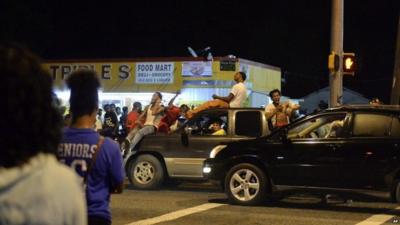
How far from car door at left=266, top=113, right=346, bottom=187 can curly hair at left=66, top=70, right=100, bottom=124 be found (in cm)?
685

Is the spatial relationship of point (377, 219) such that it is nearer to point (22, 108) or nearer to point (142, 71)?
point (22, 108)

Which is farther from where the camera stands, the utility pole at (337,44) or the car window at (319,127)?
the utility pole at (337,44)

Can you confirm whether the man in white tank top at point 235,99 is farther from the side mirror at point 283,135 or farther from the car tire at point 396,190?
the car tire at point 396,190

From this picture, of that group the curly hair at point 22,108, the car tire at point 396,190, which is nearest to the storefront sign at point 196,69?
the car tire at point 396,190

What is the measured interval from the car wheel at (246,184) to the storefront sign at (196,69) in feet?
39.4

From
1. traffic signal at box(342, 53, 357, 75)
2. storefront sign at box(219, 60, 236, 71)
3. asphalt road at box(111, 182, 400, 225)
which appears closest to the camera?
asphalt road at box(111, 182, 400, 225)

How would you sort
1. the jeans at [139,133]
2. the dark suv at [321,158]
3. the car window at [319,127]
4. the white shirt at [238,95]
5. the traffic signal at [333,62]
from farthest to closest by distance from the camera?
the traffic signal at [333,62] < the white shirt at [238,95] < the jeans at [139,133] < the car window at [319,127] < the dark suv at [321,158]

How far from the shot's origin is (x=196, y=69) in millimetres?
23047

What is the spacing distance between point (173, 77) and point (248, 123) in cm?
1116

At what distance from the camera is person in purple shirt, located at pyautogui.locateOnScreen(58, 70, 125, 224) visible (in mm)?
3770

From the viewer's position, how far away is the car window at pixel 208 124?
41.6 ft

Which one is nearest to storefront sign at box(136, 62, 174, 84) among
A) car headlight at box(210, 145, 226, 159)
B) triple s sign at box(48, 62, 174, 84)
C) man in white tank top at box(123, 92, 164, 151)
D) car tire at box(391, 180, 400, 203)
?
triple s sign at box(48, 62, 174, 84)

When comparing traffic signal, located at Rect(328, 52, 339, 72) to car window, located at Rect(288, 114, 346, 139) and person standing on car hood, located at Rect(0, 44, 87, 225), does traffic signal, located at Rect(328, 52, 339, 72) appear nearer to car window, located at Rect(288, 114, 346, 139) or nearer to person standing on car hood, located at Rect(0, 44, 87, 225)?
car window, located at Rect(288, 114, 346, 139)

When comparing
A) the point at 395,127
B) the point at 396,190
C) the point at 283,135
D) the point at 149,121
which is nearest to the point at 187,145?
the point at 149,121
